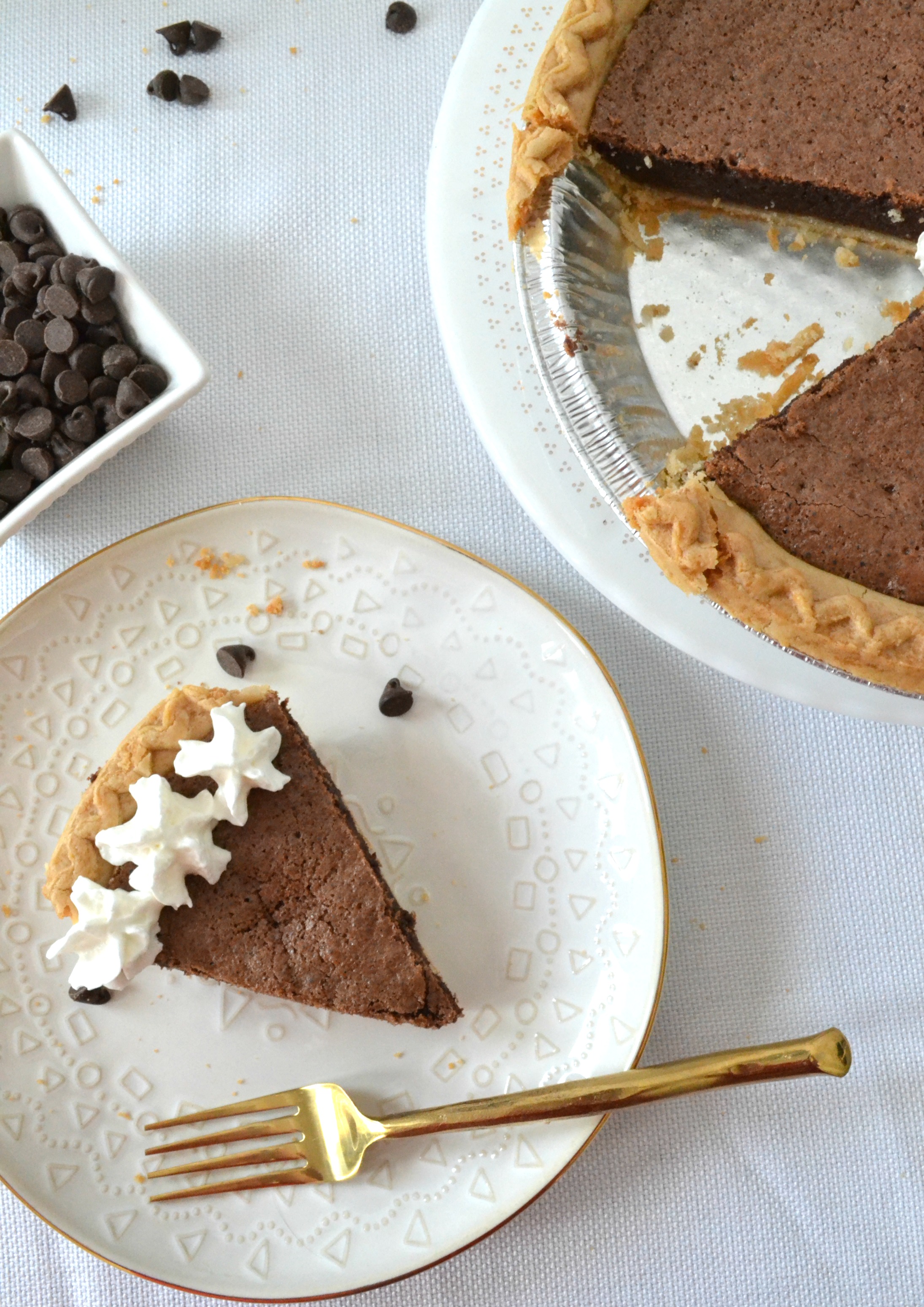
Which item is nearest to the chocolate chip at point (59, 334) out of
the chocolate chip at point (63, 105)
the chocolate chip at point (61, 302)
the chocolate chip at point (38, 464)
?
the chocolate chip at point (61, 302)

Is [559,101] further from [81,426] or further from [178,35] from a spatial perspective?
[81,426]

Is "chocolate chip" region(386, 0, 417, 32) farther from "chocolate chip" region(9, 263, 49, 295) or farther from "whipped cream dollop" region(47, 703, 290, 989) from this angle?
"whipped cream dollop" region(47, 703, 290, 989)

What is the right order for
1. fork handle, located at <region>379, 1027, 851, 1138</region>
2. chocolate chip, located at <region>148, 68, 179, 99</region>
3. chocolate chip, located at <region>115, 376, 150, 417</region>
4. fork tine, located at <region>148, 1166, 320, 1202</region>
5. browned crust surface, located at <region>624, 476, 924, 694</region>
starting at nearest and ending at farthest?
browned crust surface, located at <region>624, 476, 924, 694</region>
fork handle, located at <region>379, 1027, 851, 1138</region>
fork tine, located at <region>148, 1166, 320, 1202</region>
chocolate chip, located at <region>115, 376, 150, 417</region>
chocolate chip, located at <region>148, 68, 179, 99</region>

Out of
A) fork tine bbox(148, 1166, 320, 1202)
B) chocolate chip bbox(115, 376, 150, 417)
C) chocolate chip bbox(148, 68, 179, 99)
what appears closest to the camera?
fork tine bbox(148, 1166, 320, 1202)

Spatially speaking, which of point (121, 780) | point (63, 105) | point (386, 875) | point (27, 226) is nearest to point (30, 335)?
point (27, 226)

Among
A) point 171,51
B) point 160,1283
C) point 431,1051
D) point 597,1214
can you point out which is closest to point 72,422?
point 171,51

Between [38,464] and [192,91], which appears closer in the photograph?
[38,464]

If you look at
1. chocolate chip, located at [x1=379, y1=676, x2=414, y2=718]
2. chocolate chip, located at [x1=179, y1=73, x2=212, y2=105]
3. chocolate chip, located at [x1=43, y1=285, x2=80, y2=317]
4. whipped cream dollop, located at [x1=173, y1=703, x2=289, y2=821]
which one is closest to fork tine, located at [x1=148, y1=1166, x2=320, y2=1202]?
whipped cream dollop, located at [x1=173, y1=703, x2=289, y2=821]
